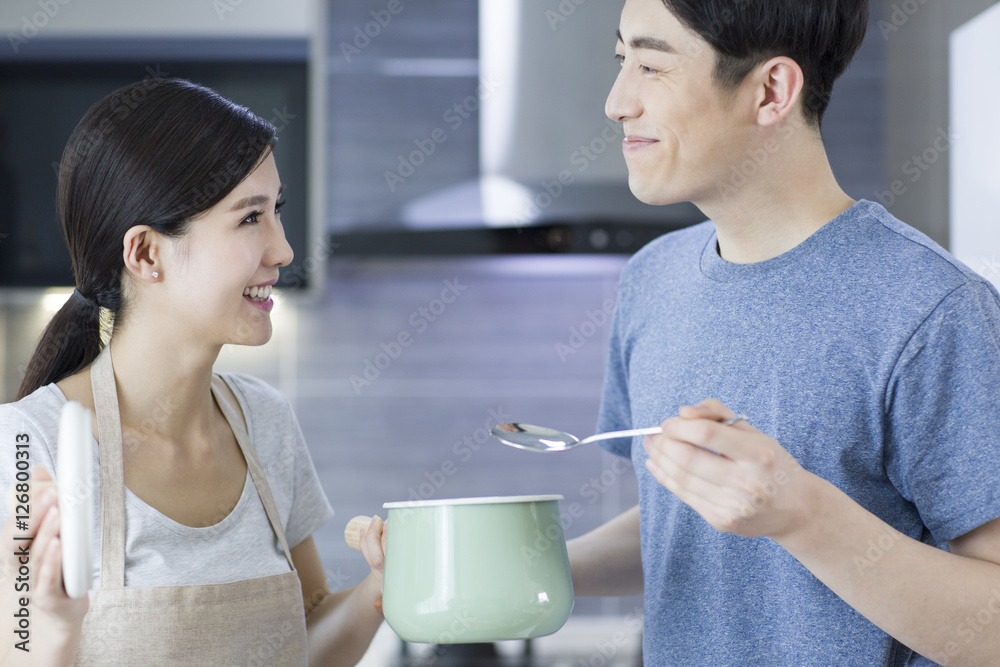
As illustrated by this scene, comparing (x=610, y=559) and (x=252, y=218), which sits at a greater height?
(x=252, y=218)

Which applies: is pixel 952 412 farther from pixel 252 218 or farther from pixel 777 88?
pixel 252 218

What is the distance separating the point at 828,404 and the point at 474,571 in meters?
0.41

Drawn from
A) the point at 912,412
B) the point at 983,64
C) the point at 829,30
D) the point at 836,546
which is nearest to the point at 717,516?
the point at 836,546

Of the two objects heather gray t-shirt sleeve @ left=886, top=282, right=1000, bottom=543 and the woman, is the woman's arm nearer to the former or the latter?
the woman

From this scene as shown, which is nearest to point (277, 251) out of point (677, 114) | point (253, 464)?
point (253, 464)

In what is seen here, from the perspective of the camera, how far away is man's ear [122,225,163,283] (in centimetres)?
110

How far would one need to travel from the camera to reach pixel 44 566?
73cm

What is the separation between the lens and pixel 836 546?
0.79 m

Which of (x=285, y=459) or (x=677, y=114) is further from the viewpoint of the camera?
(x=285, y=459)

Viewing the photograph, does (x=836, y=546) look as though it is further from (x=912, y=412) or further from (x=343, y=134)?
(x=343, y=134)

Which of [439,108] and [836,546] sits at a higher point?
[439,108]

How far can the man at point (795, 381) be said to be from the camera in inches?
32.3

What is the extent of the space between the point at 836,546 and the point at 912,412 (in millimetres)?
184

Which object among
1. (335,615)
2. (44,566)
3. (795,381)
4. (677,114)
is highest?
(677,114)
